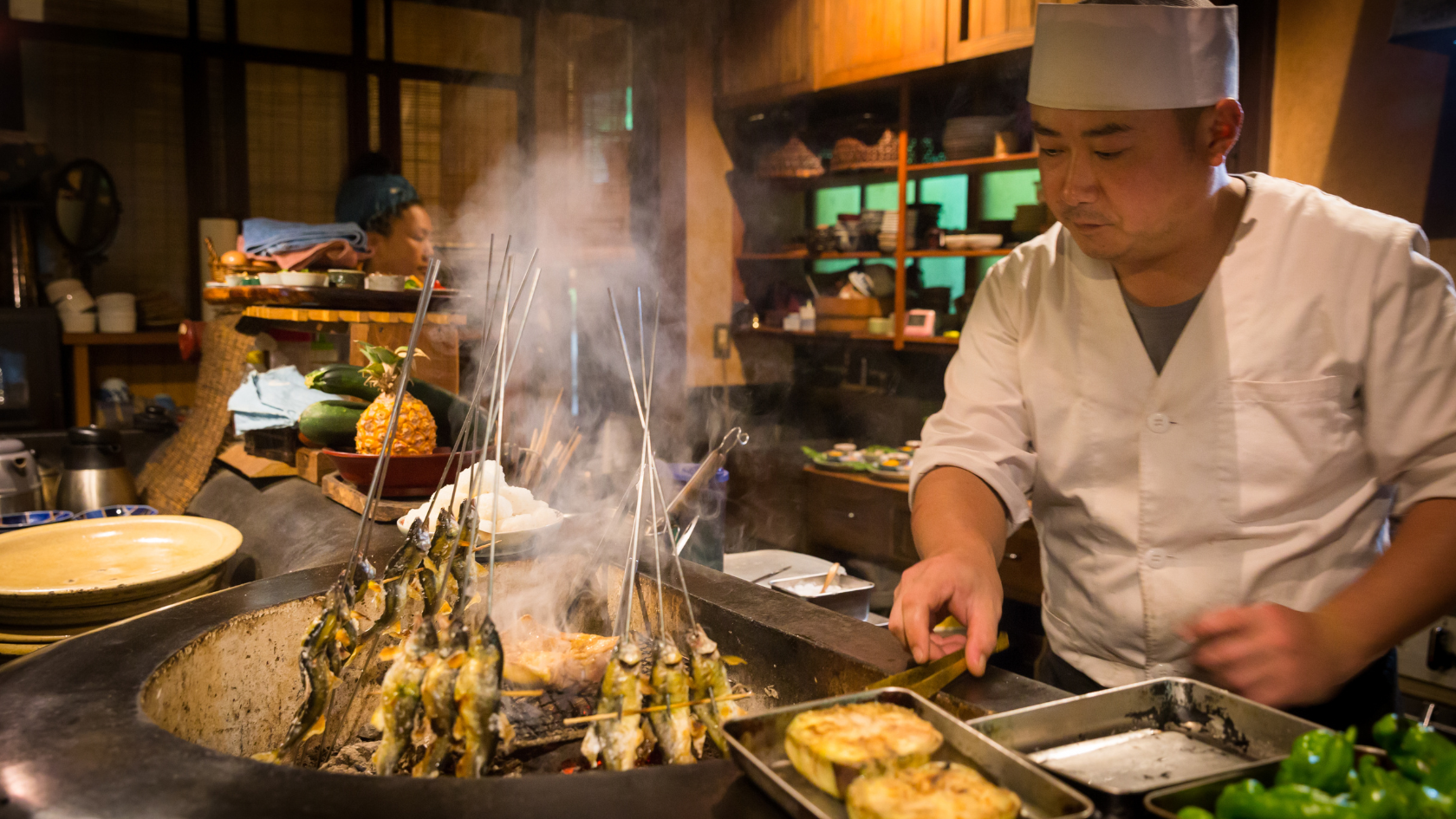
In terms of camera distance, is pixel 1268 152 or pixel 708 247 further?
pixel 708 247

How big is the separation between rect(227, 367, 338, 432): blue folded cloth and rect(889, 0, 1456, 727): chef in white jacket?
2.32 m

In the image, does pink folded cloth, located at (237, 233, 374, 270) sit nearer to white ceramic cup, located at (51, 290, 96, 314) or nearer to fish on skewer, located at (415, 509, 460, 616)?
fish on skewer, located at (415, 509, 460, 616)

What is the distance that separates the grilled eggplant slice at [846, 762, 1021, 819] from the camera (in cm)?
89

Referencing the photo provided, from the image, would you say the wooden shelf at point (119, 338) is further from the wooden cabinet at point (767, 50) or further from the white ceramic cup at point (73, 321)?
the wooden cabinet at point (767, 50)

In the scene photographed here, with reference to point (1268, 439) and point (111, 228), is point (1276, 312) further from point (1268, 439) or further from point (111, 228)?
point (111, 228)

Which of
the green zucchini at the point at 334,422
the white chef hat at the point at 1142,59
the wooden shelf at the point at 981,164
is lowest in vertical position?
the green zucchini at the point at 334,422

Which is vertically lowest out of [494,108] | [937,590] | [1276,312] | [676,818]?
[676,818]

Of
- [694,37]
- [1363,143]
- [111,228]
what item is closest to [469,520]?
[1363,143]

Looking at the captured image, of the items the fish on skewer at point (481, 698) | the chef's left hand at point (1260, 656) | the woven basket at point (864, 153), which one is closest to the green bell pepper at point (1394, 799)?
the chef's left hand at point (1260, 656)

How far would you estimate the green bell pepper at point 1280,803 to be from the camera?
2.58 ft

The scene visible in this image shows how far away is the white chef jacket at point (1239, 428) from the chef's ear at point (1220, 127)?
0.54 ft

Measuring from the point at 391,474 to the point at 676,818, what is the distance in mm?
1827

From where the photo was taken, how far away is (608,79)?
6445 mm

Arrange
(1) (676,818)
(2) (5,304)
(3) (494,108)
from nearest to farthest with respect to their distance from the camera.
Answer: (1) (676,818) < (2) (5,304) < (3) (494,108)
